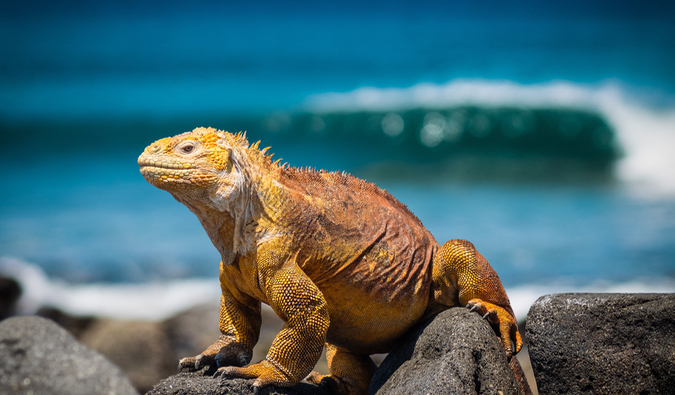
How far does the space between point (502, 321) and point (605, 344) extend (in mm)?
736

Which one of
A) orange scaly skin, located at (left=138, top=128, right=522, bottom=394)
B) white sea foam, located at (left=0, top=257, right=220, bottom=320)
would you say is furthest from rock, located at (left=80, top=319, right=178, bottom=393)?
orange scaly skin, located at (left=138, top=128, right=522, bottom=394)

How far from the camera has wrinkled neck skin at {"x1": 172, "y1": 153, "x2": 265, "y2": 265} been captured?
11.4ft

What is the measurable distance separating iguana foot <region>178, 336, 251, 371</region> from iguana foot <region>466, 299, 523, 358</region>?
5.81 ft

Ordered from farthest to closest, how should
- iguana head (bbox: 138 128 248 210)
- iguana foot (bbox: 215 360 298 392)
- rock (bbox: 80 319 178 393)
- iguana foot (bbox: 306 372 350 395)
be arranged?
rock (bbox: 80 319 178 393) → iguana foot (bbox: 306 372 350 395) → iguana foot (bbox: 215 360 298 392) → iguana head (bbox: 138 128 248 210)

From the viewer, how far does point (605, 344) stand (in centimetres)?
356

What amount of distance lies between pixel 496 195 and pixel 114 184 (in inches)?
508

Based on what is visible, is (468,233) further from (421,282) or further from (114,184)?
(114,184)

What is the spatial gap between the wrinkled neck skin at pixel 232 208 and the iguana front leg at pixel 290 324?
22cm

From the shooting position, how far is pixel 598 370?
11.6 ft

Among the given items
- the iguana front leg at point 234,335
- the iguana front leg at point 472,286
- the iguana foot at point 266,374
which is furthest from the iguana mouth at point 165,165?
the iguana front leg at point 472,286

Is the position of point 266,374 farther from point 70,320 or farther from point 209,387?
point 70,320

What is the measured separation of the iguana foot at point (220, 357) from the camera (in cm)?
394

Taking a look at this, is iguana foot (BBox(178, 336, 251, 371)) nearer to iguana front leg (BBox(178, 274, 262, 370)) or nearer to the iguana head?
iguana front leg (BBox(178, 274, 262, 370))

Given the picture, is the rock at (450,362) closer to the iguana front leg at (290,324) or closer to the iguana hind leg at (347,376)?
the iguana hind leg at (347,376)
